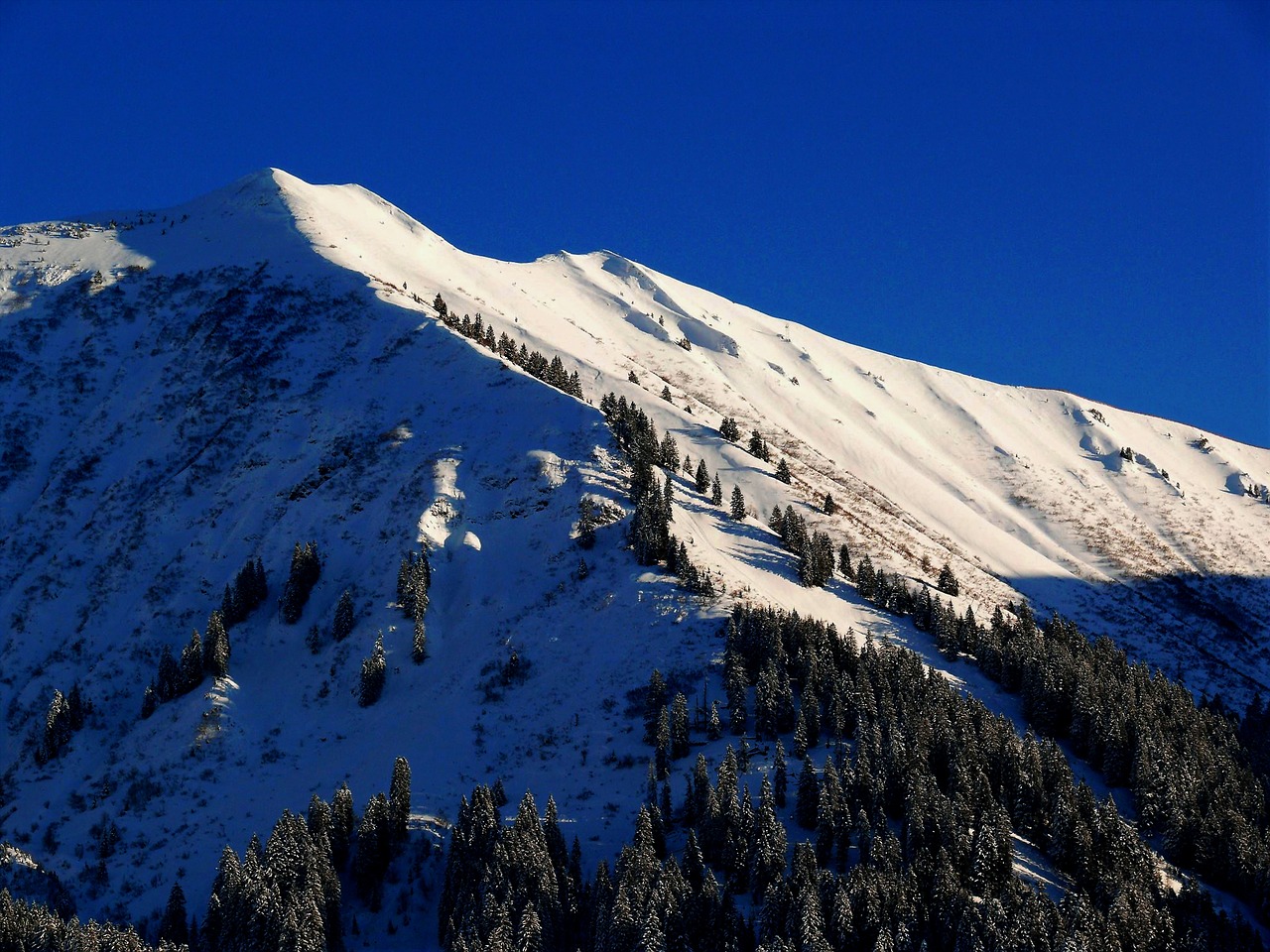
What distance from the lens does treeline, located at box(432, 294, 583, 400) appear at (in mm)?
156500

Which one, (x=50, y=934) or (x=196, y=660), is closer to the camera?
(x=50, y=934)

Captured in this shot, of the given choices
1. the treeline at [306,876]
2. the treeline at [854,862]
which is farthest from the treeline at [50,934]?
the treeline at [854,862]

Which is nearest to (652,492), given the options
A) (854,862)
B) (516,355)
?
(854,862)

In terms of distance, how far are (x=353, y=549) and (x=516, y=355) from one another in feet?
185

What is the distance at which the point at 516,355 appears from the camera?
162m

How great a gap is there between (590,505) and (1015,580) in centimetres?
8292

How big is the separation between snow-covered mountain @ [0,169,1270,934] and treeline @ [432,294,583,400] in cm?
374

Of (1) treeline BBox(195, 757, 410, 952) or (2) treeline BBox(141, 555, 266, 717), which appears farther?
(2) treeline BBox(141, 555, 266, 717)

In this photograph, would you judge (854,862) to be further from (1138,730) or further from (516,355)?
(516,355)

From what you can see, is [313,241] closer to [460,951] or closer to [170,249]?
[170,249]

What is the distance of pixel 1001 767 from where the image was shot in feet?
262

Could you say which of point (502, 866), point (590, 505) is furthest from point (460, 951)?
point (590, 505)

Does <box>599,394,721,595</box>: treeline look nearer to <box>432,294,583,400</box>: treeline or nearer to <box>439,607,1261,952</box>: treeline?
<box>432,294,583,400</box>: treeline

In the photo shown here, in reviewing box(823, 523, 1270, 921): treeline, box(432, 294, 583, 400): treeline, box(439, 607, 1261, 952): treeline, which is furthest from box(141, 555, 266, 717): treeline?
box(823, 523, 1270, 921): treeline
